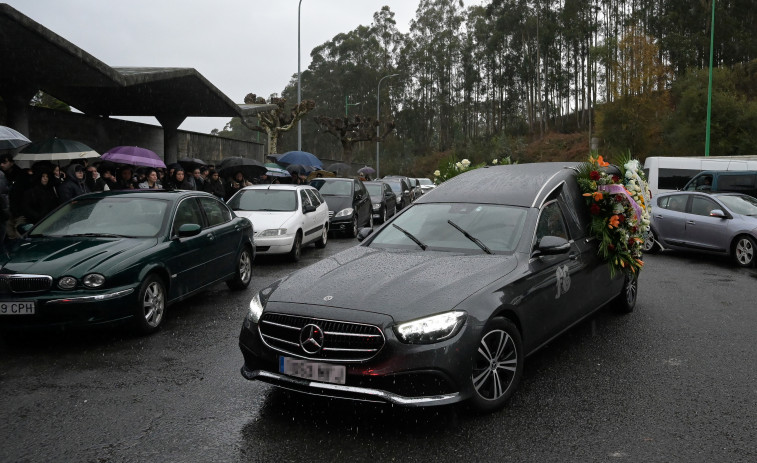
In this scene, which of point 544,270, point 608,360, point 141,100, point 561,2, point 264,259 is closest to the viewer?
point 544,270

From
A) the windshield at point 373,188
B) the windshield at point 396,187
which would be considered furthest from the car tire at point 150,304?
the windshield at point 396,187

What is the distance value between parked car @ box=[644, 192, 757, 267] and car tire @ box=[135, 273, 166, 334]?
9.44 metres

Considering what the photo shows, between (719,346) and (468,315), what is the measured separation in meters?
3.35

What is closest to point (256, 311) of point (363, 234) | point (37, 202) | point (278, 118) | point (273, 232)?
point (363, 234)

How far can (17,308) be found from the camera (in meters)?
5.82

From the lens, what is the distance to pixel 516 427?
4105 millimetres

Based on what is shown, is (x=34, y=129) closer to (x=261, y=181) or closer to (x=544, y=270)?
(x=261, y=181)

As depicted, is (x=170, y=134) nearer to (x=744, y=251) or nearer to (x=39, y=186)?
(x=39, y=186)

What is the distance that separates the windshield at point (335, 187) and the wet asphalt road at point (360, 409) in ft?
38.8

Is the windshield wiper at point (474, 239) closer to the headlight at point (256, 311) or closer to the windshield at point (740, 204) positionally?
the headlight at point (256, 311)

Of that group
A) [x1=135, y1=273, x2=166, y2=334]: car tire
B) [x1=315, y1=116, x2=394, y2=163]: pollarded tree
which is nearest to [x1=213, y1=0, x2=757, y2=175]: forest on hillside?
[x1=315, y1=116, x2=394, y2=163]: pollarded tree

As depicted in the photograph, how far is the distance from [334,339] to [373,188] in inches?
754

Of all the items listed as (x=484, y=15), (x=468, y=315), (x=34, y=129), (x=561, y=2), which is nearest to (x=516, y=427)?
(x=468, y=315)

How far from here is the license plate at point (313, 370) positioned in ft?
13.0
